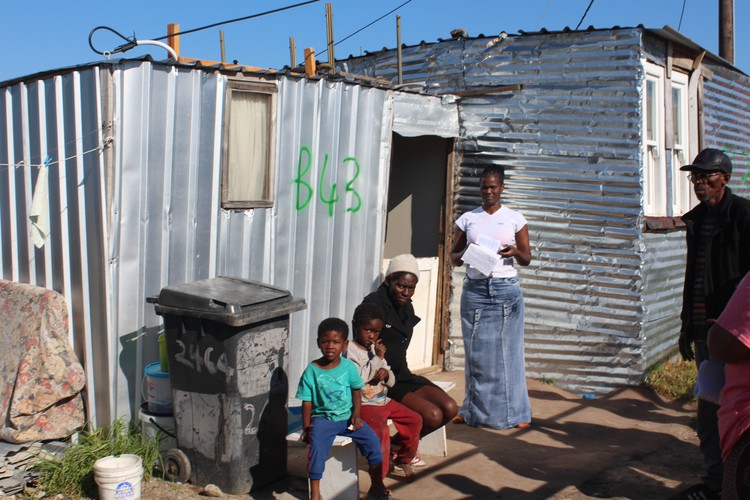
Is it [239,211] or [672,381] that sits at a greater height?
[239,211]

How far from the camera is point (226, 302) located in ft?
15.3

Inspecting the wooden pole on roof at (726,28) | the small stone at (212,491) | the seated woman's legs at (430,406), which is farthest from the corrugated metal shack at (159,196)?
the wooden pole on roof at (726,28)

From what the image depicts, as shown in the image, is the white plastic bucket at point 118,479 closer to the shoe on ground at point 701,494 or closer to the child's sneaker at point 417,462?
the child's sneaker at point 417,462

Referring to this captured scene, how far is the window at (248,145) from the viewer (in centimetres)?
586

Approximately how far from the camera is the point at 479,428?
634cm

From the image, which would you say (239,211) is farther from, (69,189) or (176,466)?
(176,466)

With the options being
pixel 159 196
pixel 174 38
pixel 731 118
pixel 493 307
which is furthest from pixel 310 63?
pixel 731 118

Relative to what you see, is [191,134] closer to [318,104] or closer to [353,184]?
[318,104]

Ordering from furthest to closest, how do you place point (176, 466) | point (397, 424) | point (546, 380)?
point (546, 380) → point (397, 424) → point (176, 466)

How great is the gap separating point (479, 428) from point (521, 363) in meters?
0.62

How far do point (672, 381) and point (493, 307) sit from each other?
8.14ft

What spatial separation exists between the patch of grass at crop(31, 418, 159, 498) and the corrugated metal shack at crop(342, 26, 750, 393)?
3833 millimetres

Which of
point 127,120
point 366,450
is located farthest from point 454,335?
point 127,120

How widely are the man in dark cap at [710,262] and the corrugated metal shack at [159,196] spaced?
9.76 feet
